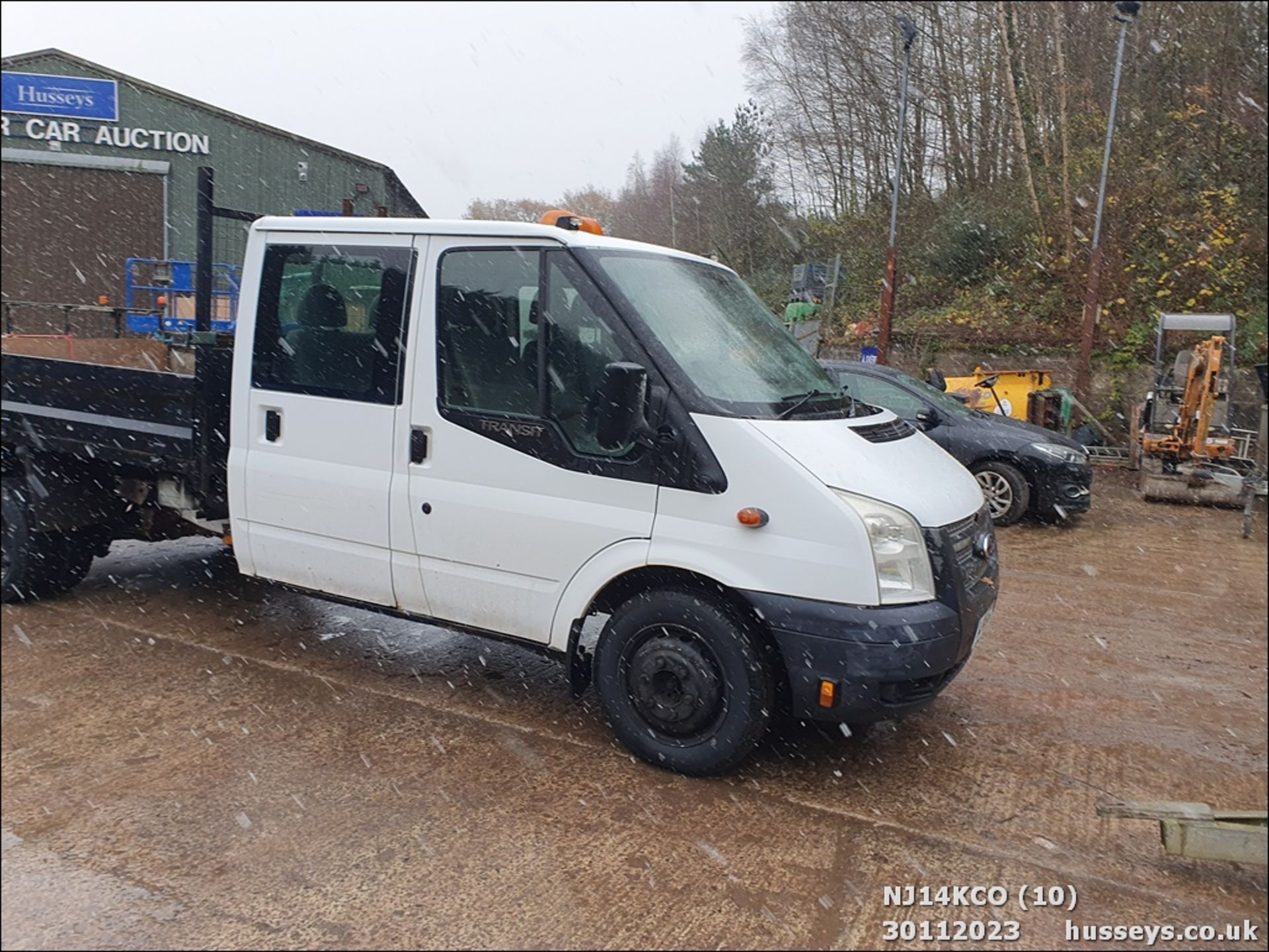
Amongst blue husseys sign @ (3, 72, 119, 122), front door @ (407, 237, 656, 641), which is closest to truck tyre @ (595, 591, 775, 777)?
front door @ (407, 237, 656, 641)

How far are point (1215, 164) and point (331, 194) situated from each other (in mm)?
12418

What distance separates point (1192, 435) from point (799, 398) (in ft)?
31.3

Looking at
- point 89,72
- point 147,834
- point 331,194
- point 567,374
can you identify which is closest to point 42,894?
point 147,834

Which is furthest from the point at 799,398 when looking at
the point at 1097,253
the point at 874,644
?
the point at 1097,253

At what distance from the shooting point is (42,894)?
3.00 meters

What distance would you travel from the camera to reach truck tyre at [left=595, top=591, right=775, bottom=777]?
3787 mm

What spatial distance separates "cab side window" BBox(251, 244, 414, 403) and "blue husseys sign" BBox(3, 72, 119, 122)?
875 inches

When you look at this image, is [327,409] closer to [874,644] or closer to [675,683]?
[675,683]

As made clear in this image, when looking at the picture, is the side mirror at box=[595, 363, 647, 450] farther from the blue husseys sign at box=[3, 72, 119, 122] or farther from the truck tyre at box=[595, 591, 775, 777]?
the blue husseys sign at box=[3, 72, 119, 122]

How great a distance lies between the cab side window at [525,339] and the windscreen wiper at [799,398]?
0.69m

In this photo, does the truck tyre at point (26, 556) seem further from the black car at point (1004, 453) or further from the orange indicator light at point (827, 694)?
the black car at point (1004, 453)

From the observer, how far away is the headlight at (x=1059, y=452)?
31.4 feet

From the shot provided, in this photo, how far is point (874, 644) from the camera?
3568 millimetres

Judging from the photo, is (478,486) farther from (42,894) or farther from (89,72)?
(89,72)
